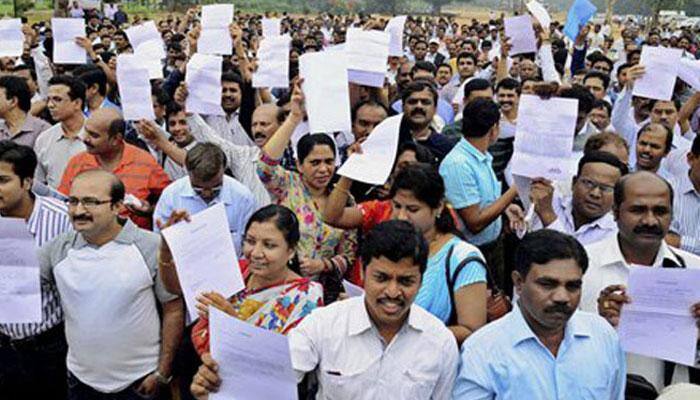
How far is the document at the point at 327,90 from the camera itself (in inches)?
169

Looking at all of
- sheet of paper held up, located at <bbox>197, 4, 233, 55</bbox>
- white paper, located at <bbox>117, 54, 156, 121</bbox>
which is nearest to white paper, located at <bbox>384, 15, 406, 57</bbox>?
sheet of paper held up, located at <bbox>197, 4, 233, 55</bbox>

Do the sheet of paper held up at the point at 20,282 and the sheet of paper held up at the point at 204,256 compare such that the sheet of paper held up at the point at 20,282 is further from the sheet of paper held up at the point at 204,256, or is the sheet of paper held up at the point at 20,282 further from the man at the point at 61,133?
the man at the point at 61,133

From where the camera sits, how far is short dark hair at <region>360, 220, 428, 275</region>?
248cm

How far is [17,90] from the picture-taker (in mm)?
5801

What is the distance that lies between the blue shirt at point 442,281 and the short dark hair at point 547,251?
13.6 inches

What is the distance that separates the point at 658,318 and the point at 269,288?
142 cm

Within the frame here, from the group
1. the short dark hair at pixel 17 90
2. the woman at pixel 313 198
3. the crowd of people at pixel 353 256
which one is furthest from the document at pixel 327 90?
the short dark hair at pixel 17 90

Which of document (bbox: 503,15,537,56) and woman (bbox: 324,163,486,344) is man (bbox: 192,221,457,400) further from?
document (bbox: 503,15,537,56)

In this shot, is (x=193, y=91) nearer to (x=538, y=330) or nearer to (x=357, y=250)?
(x=357, y=250)

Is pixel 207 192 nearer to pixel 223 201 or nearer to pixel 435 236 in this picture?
pixel 223 201

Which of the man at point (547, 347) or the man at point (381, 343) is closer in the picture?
the man at point (547, 347)

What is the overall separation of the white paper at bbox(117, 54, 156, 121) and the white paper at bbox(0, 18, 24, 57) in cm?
284

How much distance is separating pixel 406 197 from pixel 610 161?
119 centimetres

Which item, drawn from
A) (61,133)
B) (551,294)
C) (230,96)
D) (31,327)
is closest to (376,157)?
(551,294)
